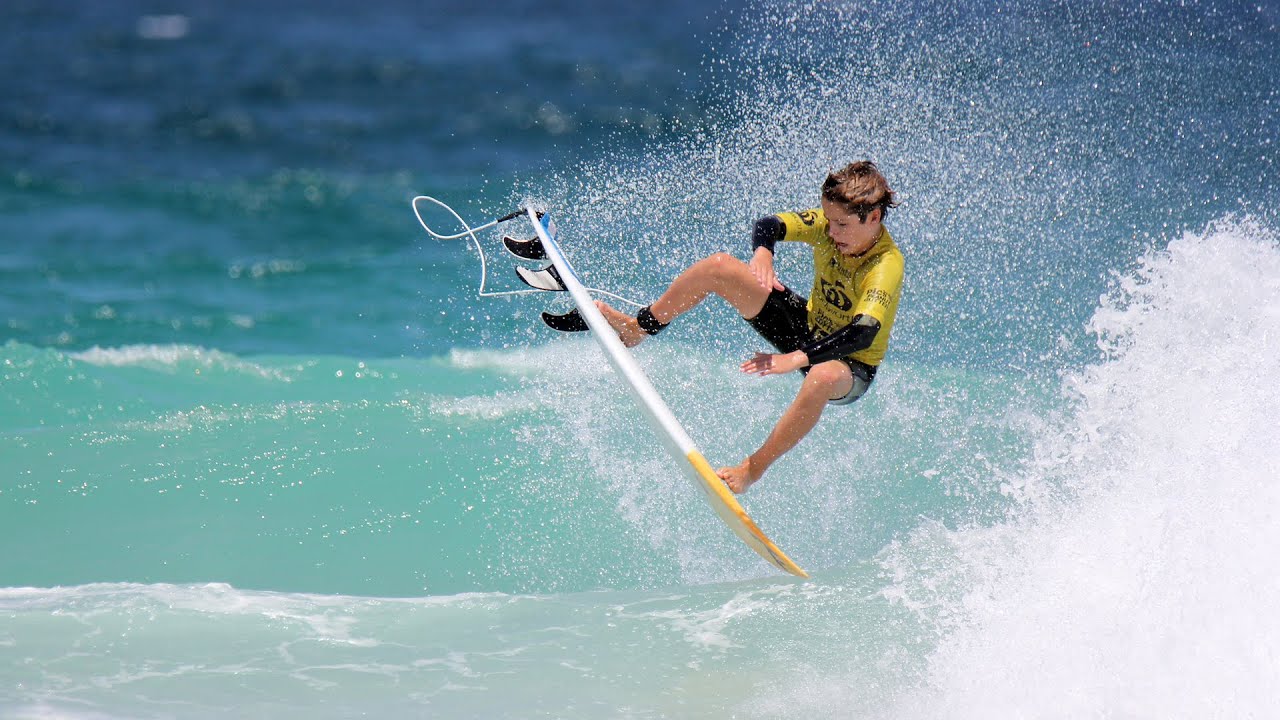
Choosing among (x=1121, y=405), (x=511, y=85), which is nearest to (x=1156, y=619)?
(x=1121, y=405)

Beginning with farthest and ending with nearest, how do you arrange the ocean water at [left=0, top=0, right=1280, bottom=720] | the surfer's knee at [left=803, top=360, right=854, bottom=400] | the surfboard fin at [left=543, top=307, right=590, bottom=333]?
the surfboard fin at [left=543, top=307, right=590, bottom=333] → the surfer's knee at [left=803, top=360, right=854, bottom=400] → the ocean water at [left=0, top=0, right=1280, bottom=720]

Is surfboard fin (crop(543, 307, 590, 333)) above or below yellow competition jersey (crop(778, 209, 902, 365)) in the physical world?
below

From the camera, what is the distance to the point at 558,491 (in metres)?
6.73

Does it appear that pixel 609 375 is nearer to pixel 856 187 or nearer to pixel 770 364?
pixel 856 187

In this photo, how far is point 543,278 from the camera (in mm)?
5691

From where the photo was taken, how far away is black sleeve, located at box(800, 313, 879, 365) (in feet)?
15.0

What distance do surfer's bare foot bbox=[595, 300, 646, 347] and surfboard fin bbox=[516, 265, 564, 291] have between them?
35 cm

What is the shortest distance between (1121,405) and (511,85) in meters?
13.5

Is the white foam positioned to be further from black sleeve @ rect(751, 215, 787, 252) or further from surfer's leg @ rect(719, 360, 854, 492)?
black sleeve @ rect(751, 215, 787, 252)

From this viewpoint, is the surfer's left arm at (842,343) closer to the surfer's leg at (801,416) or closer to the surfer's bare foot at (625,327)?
the surfer's leg at (801,416)

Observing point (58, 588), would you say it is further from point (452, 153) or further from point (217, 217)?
point (452, 153)

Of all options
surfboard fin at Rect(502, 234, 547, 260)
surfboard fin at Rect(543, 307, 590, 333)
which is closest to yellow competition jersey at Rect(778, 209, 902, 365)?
surfboard fin at Rect(543, 307, 590, 333)

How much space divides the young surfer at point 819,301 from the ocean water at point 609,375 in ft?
3.19

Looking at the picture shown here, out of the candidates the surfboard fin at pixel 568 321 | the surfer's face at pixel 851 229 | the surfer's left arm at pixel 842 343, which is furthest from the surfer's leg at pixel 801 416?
the surfboard fin at pixel 568 321
